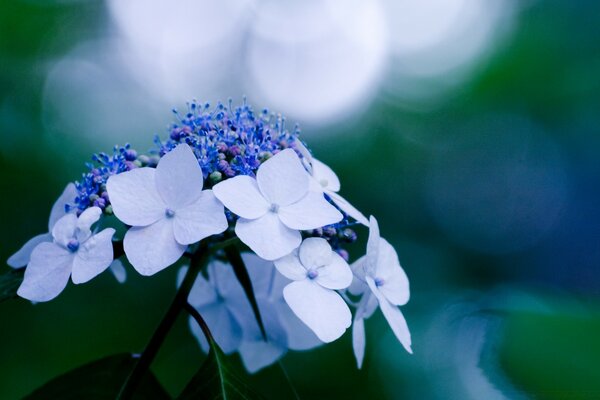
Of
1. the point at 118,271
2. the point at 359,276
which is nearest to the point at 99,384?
the point at 118,271

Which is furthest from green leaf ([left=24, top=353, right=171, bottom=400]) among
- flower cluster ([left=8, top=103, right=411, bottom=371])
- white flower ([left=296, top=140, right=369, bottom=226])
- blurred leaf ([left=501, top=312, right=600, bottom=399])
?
blurred leaf ([left=501, top=312, right=600, bottom=399])

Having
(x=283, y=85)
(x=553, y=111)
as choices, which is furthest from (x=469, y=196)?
(x=283, y=85)

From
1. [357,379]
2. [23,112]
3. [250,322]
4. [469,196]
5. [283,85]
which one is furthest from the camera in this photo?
[283,85]

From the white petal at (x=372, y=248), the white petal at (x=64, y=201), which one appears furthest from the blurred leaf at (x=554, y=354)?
the white petal at (x=64, y=201)

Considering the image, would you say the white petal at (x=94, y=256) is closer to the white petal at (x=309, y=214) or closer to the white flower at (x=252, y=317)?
the white petal at (x=309, y=214)

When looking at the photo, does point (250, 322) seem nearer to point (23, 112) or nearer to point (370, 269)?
point (370, 269)
